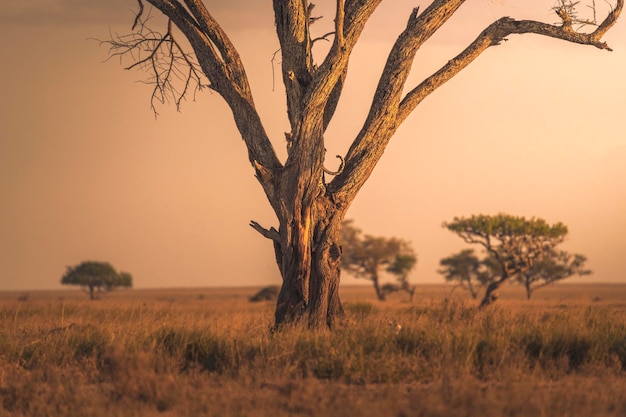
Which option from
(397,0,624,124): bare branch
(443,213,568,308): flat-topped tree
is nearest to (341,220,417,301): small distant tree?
(443,213,568,308): flat-topped tree

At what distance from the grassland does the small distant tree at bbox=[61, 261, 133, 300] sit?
219 feet

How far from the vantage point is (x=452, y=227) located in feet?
144

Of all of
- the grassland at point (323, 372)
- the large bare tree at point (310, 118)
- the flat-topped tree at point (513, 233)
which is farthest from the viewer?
the flat-topped tree at point (513, 233)

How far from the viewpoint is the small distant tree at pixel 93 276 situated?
7831 cm

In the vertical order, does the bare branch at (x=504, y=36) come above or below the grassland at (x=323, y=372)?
above

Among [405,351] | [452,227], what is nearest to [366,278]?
[452,227]

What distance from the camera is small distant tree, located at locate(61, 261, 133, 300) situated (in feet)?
257

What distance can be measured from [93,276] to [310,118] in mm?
67325

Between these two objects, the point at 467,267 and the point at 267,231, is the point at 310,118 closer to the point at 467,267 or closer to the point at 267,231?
the point at 267,231

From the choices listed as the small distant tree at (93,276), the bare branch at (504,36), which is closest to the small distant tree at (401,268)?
the small distant tree at (93,276)

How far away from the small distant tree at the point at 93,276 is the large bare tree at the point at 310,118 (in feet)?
215

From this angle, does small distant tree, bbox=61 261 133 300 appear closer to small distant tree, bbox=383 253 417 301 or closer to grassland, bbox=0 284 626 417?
small distant tree, bbox=383 253 417 301

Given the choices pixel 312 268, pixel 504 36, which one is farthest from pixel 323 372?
pixel 504 36

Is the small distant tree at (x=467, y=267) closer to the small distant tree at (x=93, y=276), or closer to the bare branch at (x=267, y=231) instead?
the small distant tree at (x=93, y=276)
